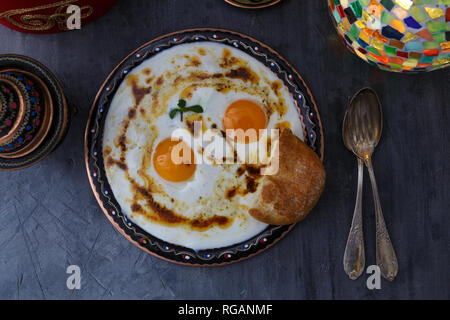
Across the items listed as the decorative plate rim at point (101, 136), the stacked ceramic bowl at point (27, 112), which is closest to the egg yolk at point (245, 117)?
the decorative plate rim at point (101, 136)

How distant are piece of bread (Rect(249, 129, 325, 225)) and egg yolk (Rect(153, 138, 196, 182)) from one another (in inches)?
8.9

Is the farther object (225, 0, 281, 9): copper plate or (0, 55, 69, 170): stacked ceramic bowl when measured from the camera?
(225, 0, 281, 9): copper plate

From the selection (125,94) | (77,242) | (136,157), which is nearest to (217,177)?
(136,157)

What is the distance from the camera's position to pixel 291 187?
1102 millimetres

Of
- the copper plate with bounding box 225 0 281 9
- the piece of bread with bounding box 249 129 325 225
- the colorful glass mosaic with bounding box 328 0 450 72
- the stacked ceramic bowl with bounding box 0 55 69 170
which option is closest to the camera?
the colorful glass mosaic with bounding box 328 0 450 72

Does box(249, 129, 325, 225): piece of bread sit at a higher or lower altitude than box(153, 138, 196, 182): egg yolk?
lower

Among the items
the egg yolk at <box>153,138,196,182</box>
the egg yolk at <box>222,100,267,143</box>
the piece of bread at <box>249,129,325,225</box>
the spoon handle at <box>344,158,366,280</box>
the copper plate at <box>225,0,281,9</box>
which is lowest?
the spoon handle at <box>344,158,366,280</box>

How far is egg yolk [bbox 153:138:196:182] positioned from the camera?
1143 millimetres

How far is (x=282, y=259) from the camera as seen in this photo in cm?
120

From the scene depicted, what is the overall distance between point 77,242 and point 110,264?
12 cm

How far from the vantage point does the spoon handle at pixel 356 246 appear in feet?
3.86

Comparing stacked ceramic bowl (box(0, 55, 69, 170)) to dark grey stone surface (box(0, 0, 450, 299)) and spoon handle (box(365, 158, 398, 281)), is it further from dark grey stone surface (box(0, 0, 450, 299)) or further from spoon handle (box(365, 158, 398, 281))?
spoon handle (box(365, 158, 398, 281))

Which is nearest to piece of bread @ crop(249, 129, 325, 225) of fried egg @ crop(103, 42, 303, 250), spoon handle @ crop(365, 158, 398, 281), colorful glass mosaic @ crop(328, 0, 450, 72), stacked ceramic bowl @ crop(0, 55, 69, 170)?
fried egg @ crop(103, 42, 303, 250)

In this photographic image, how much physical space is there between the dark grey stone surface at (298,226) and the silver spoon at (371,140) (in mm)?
33
